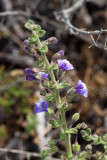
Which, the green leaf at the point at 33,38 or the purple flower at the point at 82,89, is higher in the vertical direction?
the green leaf at the point at 33,38

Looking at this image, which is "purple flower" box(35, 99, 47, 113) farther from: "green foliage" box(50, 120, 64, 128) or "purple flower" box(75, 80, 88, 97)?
"purple flower" box(75, 80, 88, 97)

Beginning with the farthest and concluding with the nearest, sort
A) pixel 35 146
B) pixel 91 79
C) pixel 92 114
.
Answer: pixel 91 79 → pixel 92 114 → pixel 35 146

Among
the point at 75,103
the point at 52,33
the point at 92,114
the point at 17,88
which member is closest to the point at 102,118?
the point at 92,114

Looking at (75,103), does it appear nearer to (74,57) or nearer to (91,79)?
(91,79)

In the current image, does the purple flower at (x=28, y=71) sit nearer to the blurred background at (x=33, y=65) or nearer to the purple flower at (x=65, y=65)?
the purple flower at (x=65, y=65)

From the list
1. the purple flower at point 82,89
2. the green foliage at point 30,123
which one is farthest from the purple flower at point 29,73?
the green foliage at point 30,123

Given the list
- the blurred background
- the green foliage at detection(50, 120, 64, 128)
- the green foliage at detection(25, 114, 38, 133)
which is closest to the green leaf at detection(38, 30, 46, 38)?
the green foliage at detection(50, 120, 64, 128)

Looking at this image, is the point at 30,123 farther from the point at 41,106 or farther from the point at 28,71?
the point at 28,71

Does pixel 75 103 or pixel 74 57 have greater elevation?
pixel 74 57

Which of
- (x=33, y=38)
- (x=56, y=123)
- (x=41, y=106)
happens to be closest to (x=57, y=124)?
(x=56, y=123)
